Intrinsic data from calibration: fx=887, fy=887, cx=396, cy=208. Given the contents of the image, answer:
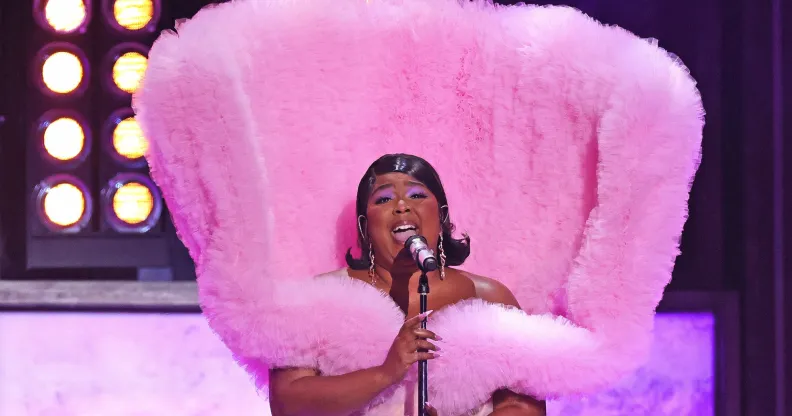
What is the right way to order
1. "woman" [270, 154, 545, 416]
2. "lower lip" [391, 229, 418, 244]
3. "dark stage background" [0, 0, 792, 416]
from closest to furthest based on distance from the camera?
1. "woman" [270, 154, 545, 416]
2. "lower lip" [391, 229, 418, 244]
3. "dark stage background" [0, 0, 792, 416]

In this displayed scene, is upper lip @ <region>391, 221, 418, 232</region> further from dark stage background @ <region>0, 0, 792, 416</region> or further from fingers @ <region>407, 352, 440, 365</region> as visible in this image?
dark stage background @ <region>0, 0, 792, 416</region>

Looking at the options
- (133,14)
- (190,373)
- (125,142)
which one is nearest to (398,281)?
(190,373)

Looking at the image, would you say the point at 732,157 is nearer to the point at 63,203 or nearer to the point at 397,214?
the point at 397,214

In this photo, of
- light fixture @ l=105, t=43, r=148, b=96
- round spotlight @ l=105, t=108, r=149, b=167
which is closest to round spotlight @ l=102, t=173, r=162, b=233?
round spotlight @ l=105, t=108, r=149, b=167

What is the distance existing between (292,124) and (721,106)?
1.01 metres

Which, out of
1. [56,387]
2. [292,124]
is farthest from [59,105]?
[292,124]

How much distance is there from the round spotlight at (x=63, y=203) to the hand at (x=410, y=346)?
1.08 metres

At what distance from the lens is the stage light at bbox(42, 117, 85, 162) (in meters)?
2.04

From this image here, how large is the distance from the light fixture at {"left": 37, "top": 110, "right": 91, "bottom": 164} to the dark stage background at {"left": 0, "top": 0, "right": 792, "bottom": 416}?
0.07 metres

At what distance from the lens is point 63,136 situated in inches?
80.7

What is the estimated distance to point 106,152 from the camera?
2023 mm

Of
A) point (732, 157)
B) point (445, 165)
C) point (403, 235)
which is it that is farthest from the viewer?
point (732, 157)

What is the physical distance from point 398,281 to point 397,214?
12 cm

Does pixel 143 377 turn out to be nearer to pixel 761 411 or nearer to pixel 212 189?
pixel 212 189
